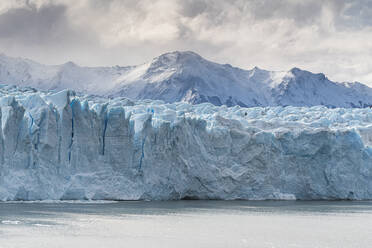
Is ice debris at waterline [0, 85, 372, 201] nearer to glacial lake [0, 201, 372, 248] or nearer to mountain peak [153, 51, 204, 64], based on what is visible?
glacial lake [0, 201, 372, 248]

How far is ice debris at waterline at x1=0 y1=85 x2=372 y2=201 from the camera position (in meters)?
25.1

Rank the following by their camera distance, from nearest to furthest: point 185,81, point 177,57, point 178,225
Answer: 1. point 178,225
2. point 185,81
3. point 177,57

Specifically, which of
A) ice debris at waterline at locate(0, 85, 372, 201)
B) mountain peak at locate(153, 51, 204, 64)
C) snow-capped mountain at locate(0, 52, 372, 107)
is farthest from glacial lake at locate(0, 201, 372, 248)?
mountain peak at locate(153, 51, 204, 64)

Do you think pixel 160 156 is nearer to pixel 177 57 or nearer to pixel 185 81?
pixel 185 81

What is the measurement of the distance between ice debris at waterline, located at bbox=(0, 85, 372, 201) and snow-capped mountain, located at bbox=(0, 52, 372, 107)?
55199 mm

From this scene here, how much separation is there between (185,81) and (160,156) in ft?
213

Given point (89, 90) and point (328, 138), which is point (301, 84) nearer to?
point (89, 90)

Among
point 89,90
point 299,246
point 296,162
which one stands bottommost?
point 299,246

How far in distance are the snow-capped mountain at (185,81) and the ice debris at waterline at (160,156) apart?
181 feet

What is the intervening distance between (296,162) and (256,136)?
2.68m

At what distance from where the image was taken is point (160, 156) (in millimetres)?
29203

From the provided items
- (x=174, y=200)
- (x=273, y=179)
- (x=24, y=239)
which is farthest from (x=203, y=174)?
(x=24, y=239)

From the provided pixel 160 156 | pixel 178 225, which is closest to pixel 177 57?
pixel 160 156

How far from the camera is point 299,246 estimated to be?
16234mm
